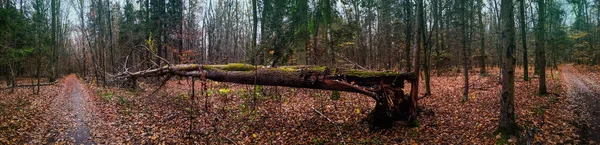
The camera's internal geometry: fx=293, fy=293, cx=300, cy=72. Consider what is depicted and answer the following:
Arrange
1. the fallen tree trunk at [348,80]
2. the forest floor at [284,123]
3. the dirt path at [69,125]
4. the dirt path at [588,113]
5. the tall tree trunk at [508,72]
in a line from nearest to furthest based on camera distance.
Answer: the tall tree trunk at [508,72], the dirt path at [588,113], the fallen tree trunk at [348,80], the forest floor at [284,123], the dirt path at [69,125]

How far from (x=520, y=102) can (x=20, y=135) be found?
14809 millimetres

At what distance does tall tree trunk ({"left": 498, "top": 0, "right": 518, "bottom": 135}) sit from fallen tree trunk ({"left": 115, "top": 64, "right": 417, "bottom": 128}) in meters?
1.78

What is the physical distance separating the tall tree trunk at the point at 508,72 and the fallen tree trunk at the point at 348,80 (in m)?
1.78

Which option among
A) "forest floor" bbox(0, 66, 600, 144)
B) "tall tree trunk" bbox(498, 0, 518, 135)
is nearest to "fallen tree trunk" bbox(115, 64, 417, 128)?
"forest floor" bbox(0, 66, 600, 144)

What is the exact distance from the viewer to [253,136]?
722 cm

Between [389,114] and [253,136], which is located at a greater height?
[389,114]

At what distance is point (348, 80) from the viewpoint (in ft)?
22.2

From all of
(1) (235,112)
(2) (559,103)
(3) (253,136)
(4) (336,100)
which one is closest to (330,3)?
(4) (336,100)

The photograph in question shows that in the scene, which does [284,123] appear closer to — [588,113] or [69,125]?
[69,125]

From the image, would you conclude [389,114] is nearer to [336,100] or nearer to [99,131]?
[336,100]

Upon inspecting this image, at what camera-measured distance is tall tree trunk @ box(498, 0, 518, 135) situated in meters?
6.00

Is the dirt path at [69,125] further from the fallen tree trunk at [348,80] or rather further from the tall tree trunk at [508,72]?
the tall tree trunk at [508,72]

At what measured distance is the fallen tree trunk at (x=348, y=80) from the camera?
6.54 m

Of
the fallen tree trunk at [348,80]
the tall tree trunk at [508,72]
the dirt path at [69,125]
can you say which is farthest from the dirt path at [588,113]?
the dirt path at [69,125]
